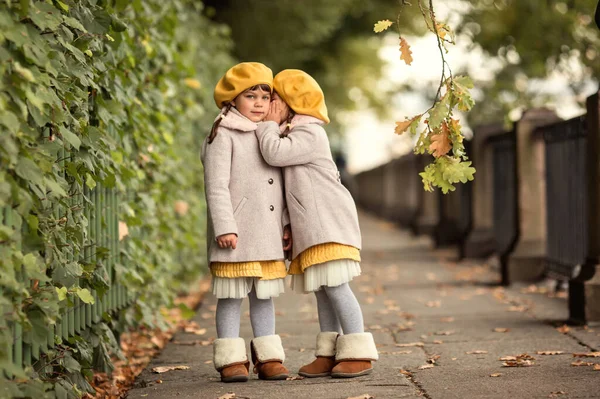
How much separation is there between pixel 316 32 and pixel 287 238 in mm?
16899

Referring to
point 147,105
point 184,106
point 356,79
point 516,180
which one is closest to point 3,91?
point 147,105

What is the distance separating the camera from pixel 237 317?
5203 mm

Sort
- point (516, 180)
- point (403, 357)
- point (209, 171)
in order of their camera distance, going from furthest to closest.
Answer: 1. point (516, 180)
2. point (403, 357)
3. point (209, 171)

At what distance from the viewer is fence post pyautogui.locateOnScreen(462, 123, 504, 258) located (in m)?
12.6

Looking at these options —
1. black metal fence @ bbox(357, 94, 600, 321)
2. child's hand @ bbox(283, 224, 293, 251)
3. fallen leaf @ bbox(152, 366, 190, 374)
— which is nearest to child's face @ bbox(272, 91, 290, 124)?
child's hand @ bbox(283, 224, 293, 251)

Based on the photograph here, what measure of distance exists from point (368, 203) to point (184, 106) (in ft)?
83.7

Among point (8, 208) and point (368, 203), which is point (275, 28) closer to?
point (368, 203)

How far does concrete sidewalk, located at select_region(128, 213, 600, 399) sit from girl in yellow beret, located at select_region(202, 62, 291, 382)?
206 millimetres

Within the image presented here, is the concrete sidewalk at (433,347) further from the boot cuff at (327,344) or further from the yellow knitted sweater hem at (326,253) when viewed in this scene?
Answer: the yellow knitted sweater hem at (326,253)

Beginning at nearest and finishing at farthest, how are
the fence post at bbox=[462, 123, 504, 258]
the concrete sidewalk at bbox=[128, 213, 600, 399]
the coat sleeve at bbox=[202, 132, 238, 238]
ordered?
the concrete sidewalk at bbox=[128, 213, 600, 399] → the coat sleeve at bbox=[202, 132, 238, 238] → the fence post at bbox=[462, 123, 504, 258]

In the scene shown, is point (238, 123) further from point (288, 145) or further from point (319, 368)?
point (319, 368)

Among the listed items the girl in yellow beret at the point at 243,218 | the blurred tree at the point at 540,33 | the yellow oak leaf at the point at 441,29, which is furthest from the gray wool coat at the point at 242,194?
the blurred tree at the point at 540,33

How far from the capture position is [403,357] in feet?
18.8

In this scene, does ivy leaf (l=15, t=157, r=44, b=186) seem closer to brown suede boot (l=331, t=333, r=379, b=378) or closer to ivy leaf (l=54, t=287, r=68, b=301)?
ivy leaf (l=54, t=287, r=68, b=301)
